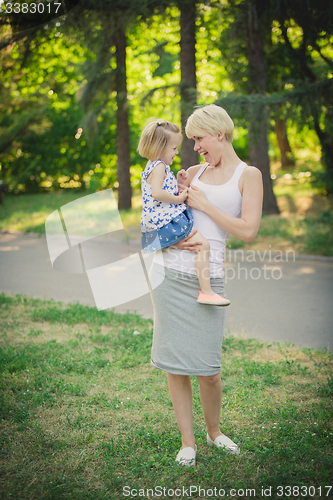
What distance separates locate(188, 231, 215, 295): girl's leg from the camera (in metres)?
2.51

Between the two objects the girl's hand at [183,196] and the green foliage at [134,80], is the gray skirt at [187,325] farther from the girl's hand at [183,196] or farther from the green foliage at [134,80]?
the green foliage at [134,80]

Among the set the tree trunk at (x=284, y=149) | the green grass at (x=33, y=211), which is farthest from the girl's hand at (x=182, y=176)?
the tree trunk at (x=284, y=149)

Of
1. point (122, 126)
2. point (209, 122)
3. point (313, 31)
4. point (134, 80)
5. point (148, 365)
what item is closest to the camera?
point (209, 122)

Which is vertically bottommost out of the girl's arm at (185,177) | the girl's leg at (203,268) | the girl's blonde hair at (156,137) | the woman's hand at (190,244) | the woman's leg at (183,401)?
the woman's leg at (183,401)

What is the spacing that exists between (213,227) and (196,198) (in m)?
0.22

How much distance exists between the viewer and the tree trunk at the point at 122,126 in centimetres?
1401

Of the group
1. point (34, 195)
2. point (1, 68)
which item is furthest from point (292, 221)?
point (34, 195)

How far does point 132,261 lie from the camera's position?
9.30 meters

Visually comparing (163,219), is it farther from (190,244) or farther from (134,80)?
(134,80)

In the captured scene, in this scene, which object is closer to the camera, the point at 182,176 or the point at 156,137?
the point at 156,137

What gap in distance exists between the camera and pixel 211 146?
2.52m

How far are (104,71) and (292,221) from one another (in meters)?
7.93

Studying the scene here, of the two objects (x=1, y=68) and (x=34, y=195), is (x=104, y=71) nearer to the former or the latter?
(x=1, y=68)

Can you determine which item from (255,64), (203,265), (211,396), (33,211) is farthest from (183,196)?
(33,211)
